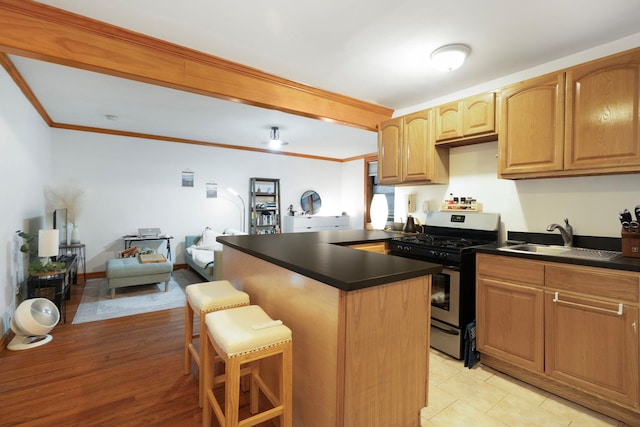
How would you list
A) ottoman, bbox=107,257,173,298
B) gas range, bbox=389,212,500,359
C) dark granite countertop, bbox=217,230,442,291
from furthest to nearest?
ottoman, bbox=107,257,173,298
gas range, bbox=389,212,500,359
dark granite countertop, bbox=217,230,442,291

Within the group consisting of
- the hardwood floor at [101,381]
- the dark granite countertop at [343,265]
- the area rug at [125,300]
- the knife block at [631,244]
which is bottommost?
the hardwood floor at [101,381]

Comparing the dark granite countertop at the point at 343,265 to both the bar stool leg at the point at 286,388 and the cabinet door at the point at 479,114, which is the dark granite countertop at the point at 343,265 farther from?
the cabinet door at the point at 479,114

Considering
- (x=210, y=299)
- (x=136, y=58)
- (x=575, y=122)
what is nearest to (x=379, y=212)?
(x=575, y=122)

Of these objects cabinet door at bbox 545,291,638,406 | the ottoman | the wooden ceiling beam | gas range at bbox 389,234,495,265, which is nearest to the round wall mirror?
the ottoman

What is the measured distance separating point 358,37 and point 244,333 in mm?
2089

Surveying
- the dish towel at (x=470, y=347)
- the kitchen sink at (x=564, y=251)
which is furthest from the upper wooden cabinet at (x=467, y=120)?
the dish towel at (x=470, y=347)

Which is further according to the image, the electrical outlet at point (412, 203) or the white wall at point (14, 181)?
the electrical outlet at point (412, 203)

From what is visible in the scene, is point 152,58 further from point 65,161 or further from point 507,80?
point 65,161

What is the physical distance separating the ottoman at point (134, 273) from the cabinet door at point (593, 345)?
431 cm

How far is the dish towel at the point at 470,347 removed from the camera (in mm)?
2322

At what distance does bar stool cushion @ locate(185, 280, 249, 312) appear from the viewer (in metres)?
1.76

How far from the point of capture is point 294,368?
1578mm

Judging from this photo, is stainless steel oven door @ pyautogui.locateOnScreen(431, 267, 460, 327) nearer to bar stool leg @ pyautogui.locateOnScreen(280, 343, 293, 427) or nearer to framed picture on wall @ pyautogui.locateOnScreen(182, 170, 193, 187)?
bar stool leg @ pyautogui.locateOnScreen(280, 343, 293, 427)

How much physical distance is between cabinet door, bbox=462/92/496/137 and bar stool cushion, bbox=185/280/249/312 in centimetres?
237
